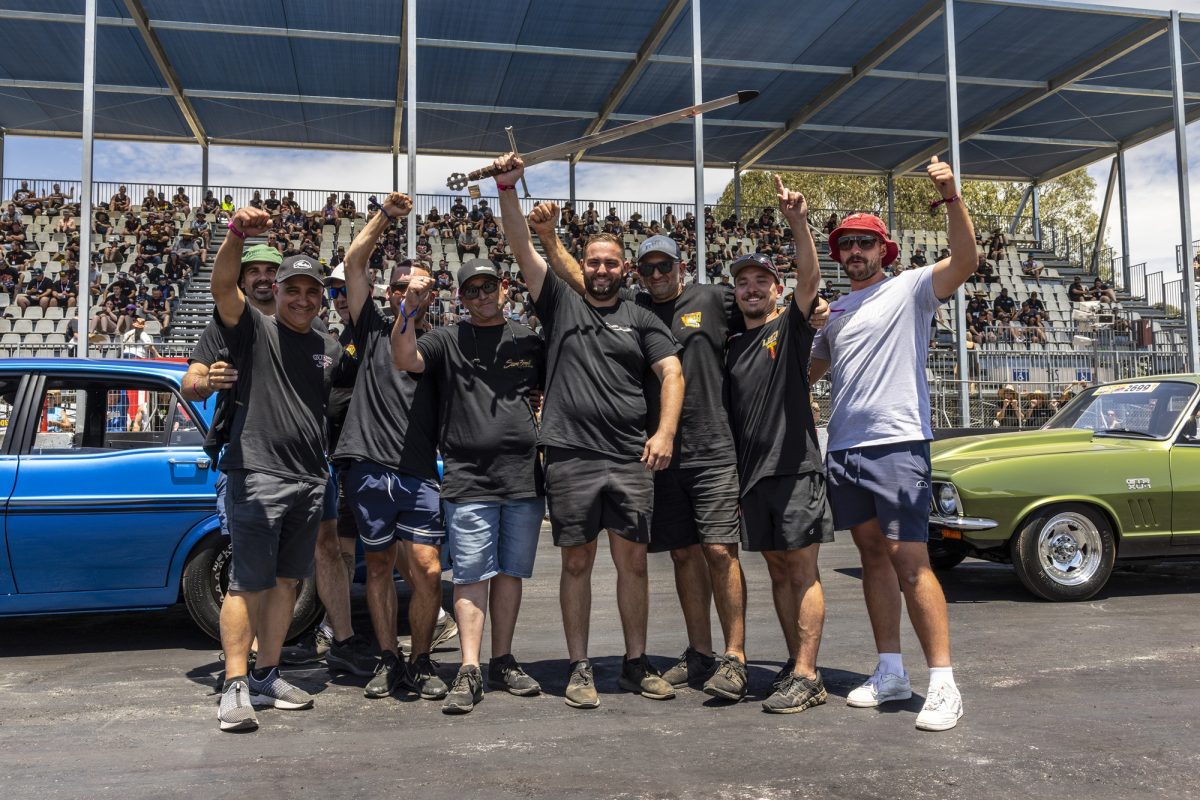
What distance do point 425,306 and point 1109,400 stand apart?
6005 millimetres

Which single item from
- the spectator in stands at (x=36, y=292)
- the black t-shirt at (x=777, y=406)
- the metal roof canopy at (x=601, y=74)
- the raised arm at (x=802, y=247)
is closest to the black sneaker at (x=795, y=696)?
the black t-shirt at (x=777, y=406)

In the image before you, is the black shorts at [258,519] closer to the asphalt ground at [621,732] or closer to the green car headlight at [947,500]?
the asphalt ground at [621,732]

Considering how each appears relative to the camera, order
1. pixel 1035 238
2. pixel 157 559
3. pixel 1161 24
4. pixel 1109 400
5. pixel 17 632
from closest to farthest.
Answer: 1. pixel 157 559
2. pixel 17 632
3. pixel 1109 400
4. pixel 1161 24
5. pixel 1035 238

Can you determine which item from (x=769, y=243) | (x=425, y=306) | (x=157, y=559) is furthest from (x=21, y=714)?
(x=769, y=243)

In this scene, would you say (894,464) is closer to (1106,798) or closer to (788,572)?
(788,572)

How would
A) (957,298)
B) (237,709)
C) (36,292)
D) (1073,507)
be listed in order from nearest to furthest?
(237,709)
(1073,507)
(957,298)
(36,292)

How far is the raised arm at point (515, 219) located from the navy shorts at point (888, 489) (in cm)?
166

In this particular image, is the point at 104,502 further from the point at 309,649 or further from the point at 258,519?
the point at 258,519

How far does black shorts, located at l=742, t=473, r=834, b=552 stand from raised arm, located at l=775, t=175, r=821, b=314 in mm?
802

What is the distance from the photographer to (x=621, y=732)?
4105mm

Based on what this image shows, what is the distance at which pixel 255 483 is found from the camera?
A: 14.5 feet

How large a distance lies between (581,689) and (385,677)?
981 mm

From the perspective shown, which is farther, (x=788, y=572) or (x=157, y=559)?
(x=157, y=559)

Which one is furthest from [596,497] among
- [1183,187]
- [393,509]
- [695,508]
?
[1183,187]
